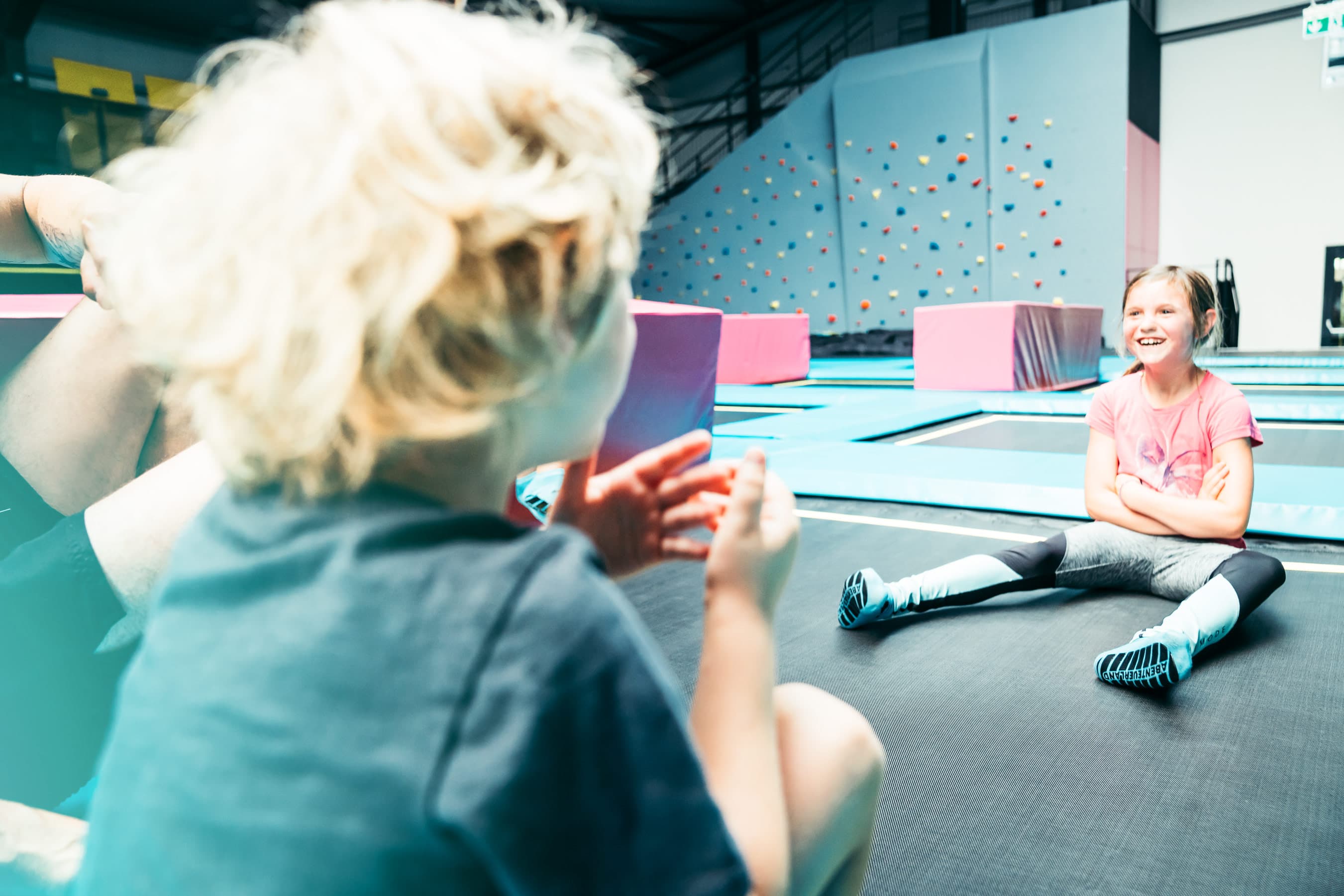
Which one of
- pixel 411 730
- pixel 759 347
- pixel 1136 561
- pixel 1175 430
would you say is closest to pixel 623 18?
pixel 759 347

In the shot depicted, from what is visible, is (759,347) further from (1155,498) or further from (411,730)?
(411,730)

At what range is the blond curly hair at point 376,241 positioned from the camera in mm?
364

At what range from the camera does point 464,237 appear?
371 millimetres

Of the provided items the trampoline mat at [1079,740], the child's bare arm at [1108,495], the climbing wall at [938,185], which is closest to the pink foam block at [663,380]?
the trampoline mat at [1079,740]

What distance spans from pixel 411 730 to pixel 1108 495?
64.2 inches

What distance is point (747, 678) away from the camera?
1.64 feet

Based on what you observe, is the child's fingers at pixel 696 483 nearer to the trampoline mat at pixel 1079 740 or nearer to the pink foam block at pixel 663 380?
the trampoline mat at pixel 1079 740

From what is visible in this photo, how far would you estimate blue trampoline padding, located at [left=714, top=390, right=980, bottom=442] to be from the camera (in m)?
3.57

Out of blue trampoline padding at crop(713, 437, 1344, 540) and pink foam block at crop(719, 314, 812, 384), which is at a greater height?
pink foam block at crop(719, 314, 812, 384)

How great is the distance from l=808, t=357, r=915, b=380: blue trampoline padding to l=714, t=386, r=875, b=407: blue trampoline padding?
0.60 meters

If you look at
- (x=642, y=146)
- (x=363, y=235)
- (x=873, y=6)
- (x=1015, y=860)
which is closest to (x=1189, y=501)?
(x=1015, y=860)

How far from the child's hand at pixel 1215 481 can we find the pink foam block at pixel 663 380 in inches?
38.1

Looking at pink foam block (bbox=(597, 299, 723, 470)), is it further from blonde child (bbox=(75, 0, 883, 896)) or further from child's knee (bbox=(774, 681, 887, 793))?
blonde child (bbox=(75, 0, 883, 896))

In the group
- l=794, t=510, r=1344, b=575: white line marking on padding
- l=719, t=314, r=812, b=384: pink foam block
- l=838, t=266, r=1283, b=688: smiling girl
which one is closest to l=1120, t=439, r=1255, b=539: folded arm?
l=838, t=266, r=1283, b=688: smiling girl
